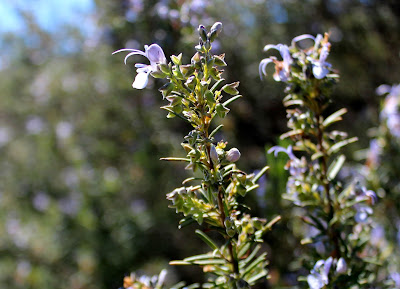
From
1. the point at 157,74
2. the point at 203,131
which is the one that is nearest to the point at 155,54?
the point at 157,74

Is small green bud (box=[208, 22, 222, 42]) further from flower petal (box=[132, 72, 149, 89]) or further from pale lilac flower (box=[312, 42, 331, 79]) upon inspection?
pale lilac flower (box=[312, 42, 331, 79])

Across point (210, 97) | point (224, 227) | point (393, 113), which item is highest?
point (210, 97)

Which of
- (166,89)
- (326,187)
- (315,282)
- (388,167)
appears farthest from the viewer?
(388,167)

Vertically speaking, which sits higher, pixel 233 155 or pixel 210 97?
pixel 210 97

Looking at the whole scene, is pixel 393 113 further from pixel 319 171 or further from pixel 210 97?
pixel 210 97

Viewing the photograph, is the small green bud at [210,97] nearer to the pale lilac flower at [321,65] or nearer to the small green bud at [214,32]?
the small green bud at [214,32]

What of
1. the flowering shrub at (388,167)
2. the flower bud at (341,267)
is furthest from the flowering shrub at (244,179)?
the flowering shrub at (388,167)

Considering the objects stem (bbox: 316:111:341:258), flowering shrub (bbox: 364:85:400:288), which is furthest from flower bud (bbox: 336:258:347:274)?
flowering shrub (bbox: 364:85:400:288)

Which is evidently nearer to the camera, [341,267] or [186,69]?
[186,69]
